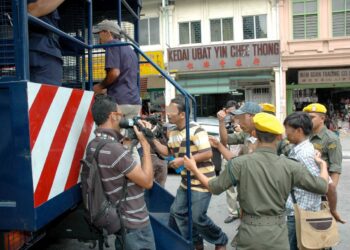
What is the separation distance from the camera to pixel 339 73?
18.0 m

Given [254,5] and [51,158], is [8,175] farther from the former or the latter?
[254,5]

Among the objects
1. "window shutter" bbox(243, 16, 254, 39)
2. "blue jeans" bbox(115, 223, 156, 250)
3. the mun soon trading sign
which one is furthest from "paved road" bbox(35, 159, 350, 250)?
"window shutter" bbox(243, 16, 254, 39)

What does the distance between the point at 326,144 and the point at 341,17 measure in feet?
51.3

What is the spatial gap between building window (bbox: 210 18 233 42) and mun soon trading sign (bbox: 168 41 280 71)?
53 centimetres

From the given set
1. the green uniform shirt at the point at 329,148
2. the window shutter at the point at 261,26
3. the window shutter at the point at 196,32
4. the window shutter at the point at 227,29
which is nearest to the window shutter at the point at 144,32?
the window shutter at the point at 196,32

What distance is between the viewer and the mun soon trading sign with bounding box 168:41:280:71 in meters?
17.7

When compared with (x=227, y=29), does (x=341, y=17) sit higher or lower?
higher

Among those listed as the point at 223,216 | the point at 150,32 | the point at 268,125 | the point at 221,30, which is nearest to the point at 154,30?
the point at 150,32

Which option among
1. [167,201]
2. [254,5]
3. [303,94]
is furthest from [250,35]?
[167,201]

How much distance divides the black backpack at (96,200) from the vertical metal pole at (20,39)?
771mm

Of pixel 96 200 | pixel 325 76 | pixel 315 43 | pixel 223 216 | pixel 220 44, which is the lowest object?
pixel 223 216

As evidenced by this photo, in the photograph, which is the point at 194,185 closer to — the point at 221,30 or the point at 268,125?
the point at 268,125

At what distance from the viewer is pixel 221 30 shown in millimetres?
18453

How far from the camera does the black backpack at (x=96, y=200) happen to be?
2.54m
